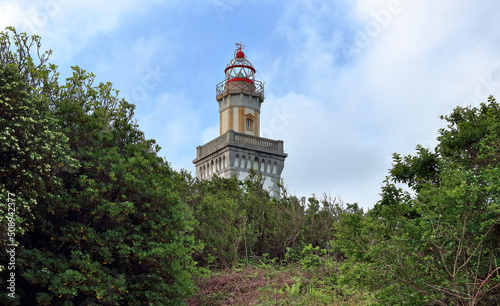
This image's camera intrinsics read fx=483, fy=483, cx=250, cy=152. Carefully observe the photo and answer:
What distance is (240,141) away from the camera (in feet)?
141

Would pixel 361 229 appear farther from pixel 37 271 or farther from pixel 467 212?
pixel 37 271

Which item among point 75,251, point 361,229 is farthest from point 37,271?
point 361,229

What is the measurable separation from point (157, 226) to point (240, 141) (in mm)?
30918

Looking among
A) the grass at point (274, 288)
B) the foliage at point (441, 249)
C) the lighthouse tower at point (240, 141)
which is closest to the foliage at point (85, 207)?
the grass at point (274, 288)

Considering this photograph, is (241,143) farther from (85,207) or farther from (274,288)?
(85,207)

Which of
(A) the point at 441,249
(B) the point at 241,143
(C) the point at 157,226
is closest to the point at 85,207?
(C) the point at 157,226

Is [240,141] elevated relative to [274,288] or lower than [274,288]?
elevated

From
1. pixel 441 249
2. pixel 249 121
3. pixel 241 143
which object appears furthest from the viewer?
pixel 249 121

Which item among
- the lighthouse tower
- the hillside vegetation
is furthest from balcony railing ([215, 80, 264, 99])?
the hillside vegetation

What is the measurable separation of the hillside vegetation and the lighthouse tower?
2557 centimetres

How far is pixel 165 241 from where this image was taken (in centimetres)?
1238

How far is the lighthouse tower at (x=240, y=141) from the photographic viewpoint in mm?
42469

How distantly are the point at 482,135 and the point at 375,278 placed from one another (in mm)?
5537

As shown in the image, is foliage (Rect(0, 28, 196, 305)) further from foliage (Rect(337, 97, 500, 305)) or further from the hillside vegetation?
foliage (Rect(337, 97, 500, 305))
